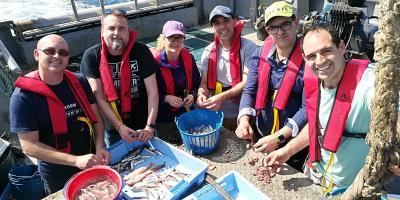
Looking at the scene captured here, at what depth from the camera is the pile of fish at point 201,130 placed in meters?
2.85

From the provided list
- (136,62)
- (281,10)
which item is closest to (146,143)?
(136,62)

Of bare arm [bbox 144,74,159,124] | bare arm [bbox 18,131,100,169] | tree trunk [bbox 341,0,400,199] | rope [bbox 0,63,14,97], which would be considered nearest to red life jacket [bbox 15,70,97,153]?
bare arm [bbox 18,131,100,169]

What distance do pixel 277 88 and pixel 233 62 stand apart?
25.5 inches

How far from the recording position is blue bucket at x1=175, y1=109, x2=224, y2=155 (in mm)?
2701

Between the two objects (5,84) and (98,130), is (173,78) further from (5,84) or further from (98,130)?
(5,84)

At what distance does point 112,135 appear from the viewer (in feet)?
11.3

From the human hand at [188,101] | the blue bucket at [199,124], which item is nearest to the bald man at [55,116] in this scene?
the blue bucket at [199,124]

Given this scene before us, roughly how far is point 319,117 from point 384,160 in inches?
49.8

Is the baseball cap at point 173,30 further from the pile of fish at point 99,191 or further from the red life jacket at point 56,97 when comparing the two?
the pile of fish at point 99,191

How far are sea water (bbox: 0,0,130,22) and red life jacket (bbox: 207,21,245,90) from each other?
11476 millimetres

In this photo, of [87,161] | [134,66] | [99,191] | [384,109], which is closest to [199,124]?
[134,66]

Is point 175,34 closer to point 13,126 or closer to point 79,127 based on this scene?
point 79,127

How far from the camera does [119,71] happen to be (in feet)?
10.3

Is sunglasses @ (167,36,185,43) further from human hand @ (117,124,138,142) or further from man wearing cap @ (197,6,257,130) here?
human hand @ (117,124,138,142)
